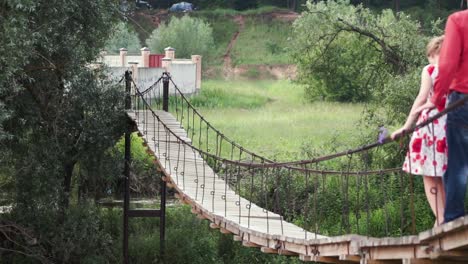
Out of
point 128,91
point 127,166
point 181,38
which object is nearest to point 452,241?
point 128,91

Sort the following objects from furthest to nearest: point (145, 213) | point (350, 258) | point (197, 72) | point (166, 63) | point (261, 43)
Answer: point (261, 43) < point (197, 72) < point (166, 63) < point (145, 213) < point (350, 258)

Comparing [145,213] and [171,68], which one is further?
[171,68]

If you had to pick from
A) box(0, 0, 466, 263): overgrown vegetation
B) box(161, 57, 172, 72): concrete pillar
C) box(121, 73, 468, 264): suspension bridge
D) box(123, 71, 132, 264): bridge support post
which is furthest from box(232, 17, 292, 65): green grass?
box(123, 71, 132, 264): bridge support post

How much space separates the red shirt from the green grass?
28.8 metres

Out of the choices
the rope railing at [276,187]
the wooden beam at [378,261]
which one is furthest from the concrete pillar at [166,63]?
the wooden beam at [378,261]

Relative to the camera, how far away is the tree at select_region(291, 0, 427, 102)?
1530 centimetres

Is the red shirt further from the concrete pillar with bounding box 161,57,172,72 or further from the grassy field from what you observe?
the concrete pillar with bounding box 161,57,172,72

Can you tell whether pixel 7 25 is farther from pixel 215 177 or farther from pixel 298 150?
pixel 298 150

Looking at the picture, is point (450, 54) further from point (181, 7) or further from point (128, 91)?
point (181, 7)

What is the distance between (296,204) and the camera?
16.3 meters

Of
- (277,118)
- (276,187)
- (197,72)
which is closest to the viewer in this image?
(276,187)

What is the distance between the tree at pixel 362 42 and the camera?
1530cm

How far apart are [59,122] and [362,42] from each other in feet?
18.7

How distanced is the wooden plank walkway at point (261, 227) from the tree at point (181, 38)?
1903cm
